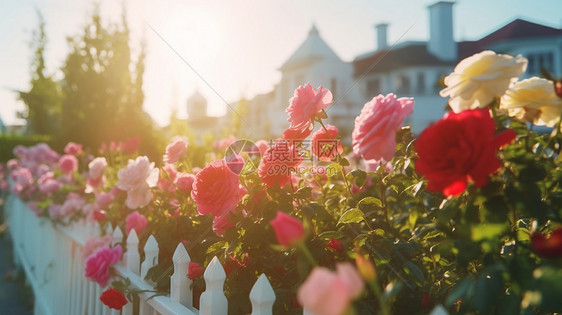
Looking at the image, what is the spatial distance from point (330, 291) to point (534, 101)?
2.55ft

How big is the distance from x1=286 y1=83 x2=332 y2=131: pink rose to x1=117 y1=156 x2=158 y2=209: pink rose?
3.36ft

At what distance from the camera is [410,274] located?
116cm

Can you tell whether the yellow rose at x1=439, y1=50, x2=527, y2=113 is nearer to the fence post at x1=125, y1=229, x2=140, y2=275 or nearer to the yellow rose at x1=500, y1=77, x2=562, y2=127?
the yellow rose at x1=500, y1=77, x2=562, y2=127

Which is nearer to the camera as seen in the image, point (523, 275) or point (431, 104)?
point (523, 275)

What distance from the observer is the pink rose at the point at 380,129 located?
102 centimetres

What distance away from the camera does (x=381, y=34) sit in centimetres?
2453

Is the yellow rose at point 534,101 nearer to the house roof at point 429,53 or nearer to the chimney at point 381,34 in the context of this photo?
the house roof at point 429,53

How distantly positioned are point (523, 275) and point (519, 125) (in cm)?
34

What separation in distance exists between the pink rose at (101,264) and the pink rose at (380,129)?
146 cm

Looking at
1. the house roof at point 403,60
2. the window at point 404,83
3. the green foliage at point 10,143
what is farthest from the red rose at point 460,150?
the window at point 404,83

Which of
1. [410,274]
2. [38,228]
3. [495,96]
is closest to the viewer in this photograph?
[495,96]

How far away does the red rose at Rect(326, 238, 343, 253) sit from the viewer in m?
1.31

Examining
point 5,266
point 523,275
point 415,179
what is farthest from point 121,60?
point 523,275

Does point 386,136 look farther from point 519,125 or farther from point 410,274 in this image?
point 410,274
